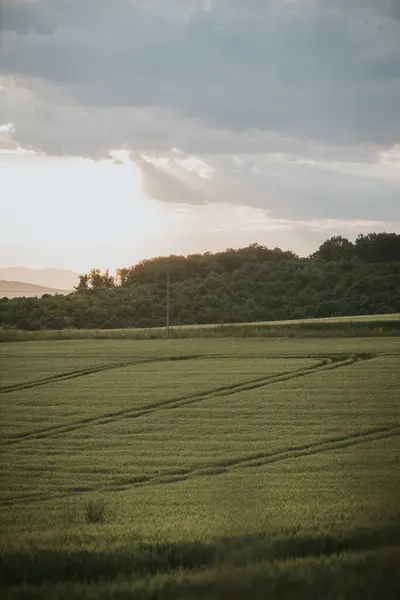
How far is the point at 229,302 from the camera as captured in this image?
38125 mm

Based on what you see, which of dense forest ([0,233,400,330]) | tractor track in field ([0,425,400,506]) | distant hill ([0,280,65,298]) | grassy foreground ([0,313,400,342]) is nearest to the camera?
tractor track in field ([0,425,400,506])

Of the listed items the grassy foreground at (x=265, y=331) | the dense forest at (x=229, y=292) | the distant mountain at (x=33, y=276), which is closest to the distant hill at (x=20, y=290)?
the dense forest at (x=229, y=292)

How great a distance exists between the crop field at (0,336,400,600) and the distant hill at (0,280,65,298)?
4.59 m

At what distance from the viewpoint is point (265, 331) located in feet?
91.5

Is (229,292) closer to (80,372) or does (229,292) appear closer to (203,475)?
(80,372)

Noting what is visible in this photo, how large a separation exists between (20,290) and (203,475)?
20901 mm

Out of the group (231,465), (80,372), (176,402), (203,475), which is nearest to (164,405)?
(176,402)

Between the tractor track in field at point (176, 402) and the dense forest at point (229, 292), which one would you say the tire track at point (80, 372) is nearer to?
the tractor track in field at point (176, 402)

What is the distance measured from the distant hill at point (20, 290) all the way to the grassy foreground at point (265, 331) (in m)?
1.49

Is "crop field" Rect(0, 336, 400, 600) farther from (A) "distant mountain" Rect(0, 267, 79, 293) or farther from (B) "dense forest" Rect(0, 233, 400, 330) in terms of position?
(B) "dense forest" Rect(0, 233, 400, 330)

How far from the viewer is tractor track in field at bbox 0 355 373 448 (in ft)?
44.6

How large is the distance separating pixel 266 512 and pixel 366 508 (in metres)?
0.95

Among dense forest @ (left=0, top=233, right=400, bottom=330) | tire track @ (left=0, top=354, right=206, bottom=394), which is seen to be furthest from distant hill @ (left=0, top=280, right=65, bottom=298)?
tire track @ (left=0, top=354, right=206, bottom=394)

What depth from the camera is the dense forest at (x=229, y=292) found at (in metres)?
31.2
